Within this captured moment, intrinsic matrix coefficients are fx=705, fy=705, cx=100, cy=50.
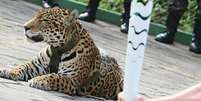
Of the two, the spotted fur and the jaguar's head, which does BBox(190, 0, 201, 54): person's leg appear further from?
the jaguar's head

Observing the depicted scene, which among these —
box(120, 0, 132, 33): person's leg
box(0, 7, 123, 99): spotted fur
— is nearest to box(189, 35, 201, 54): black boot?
box(120, 0, 132, 33): person's leg

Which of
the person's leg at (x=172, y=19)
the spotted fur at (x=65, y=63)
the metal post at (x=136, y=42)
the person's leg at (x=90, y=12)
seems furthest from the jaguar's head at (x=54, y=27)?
the person's leg at (x=90, y=12)

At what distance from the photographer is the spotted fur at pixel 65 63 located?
4949mm

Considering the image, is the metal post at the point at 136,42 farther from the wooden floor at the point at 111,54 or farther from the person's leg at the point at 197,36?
the person's leg at the point at 197,36

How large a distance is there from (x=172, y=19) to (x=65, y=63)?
230 inches

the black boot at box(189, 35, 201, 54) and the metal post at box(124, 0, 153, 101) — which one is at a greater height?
the metal post at box(124, 0, 153, 101)

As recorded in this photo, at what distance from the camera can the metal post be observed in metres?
1.84

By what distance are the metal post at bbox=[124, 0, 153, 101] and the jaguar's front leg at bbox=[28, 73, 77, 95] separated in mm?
3061

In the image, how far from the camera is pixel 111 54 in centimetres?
811

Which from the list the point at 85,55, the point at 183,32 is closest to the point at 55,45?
the point at 85,55

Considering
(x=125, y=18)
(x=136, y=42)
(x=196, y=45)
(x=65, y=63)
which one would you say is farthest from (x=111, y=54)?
(x=136, y=42)

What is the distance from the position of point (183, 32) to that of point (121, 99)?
9.55 metres

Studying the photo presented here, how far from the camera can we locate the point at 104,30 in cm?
1062

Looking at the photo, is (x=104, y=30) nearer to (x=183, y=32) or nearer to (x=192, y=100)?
(x=183, y=32)
